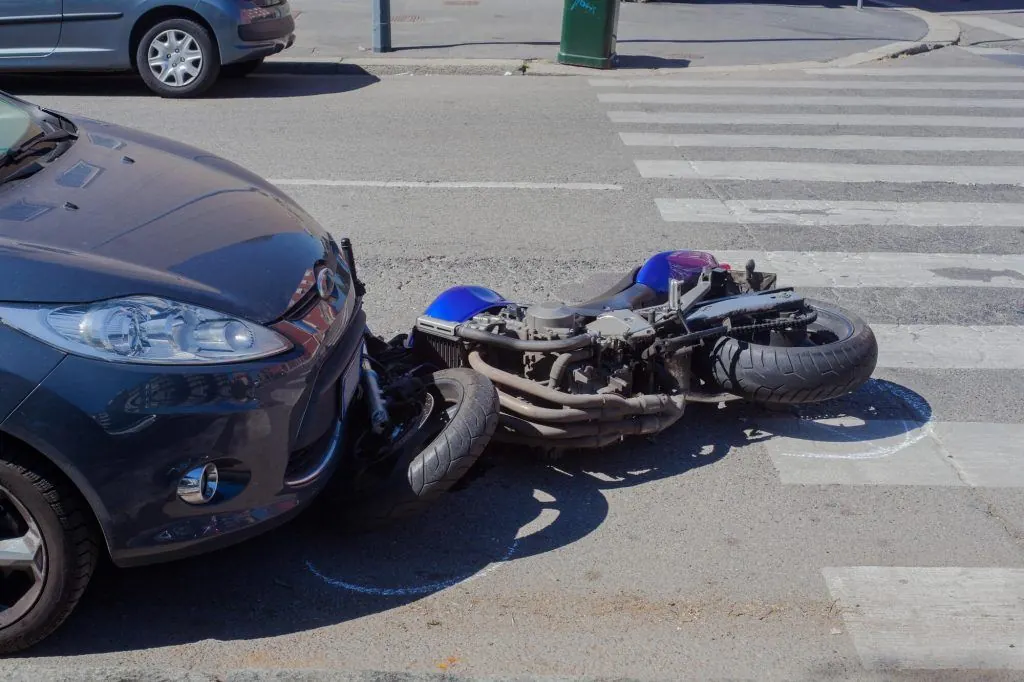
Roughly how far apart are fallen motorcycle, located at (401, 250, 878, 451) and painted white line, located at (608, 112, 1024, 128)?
5817 mm

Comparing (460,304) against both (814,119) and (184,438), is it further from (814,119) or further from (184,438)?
(814,119)

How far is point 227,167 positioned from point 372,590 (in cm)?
187

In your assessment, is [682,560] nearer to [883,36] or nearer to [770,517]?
[770,517]

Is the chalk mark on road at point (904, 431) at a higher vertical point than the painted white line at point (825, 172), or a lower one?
lower

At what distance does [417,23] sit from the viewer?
16.0 metres

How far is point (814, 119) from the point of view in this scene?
10.6m

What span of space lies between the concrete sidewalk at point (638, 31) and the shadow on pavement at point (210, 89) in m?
0.94

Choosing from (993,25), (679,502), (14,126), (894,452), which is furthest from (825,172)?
(993,25)

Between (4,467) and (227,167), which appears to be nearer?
(4,467)

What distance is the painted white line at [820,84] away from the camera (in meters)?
12.4

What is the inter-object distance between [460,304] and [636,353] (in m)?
0.75

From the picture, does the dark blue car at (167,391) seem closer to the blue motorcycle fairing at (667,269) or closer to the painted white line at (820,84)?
the blue motorcycle fairing at (667,269)

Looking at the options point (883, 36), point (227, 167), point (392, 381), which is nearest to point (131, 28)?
point (227, 167)

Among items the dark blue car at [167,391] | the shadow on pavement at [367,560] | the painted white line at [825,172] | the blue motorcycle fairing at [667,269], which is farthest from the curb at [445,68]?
the dark blue car at [167,391]
